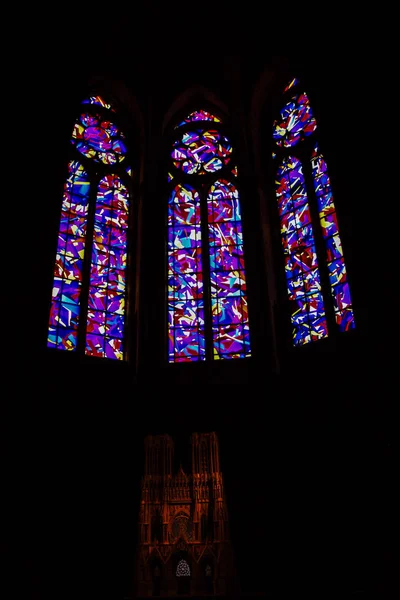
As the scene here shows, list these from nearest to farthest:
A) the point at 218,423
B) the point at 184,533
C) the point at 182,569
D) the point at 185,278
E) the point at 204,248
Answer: the point at 182,569 < the point at 184,533 < the point at 218,423 < the point at 185,278 < the point at 204,248

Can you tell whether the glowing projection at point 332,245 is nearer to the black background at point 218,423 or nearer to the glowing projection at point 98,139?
the black background at point 218,423

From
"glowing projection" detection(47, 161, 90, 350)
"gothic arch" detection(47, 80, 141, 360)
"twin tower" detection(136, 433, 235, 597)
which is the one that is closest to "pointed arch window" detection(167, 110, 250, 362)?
"gothic arch" detection(47, 80, 141, 360)

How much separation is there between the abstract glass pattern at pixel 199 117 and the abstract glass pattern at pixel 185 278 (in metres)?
1.47

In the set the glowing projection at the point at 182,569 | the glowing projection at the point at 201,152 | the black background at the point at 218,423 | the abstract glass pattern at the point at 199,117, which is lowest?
the glowing projection at the point at 182,569

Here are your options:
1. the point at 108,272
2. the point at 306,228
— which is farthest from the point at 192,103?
the point at 108,272

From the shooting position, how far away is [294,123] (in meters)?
10.2

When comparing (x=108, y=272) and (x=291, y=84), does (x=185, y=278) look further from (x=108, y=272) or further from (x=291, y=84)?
(x=291, y=84)

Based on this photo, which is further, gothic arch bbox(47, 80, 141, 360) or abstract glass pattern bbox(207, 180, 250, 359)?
abstract glass pattern bbox(207, 180, 250, 359)

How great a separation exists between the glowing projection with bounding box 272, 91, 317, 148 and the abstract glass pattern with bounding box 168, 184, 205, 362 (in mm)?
1725

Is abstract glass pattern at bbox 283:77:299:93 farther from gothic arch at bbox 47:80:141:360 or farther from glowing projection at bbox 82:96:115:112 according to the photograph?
glowing projection at bbox 82:96:115:112

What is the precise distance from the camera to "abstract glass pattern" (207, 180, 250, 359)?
8.85 m

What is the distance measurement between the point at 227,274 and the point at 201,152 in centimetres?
259

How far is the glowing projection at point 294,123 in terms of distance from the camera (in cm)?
995

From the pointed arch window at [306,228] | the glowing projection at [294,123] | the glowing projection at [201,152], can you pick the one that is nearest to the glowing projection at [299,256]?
the pointed arch window at [306,228]
